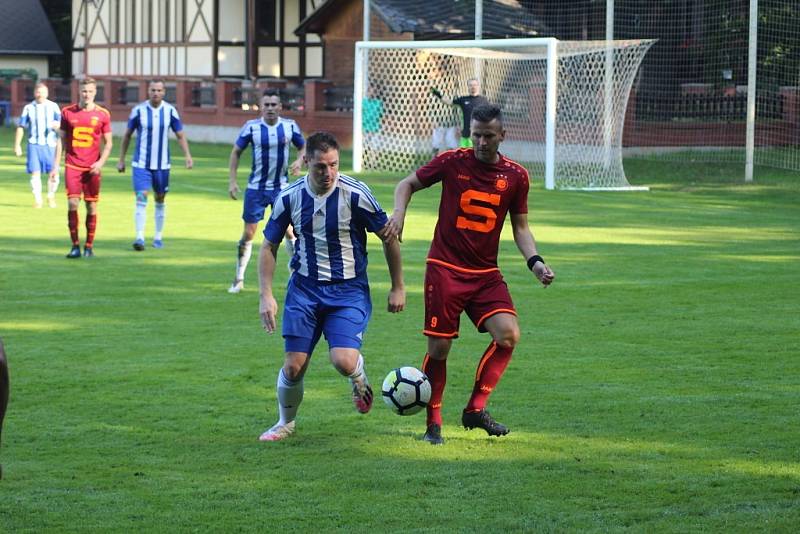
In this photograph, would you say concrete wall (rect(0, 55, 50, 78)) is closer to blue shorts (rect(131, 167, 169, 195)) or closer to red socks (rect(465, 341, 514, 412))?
blue shorts (rect(131, 167, 169, 195))

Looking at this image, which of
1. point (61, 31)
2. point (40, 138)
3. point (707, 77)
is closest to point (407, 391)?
point (40, 138)

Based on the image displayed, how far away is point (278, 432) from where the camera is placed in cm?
780

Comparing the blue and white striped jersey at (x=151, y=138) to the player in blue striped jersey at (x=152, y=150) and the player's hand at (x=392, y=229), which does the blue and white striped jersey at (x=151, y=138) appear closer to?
the player in blue striped jersey at (x=152, y=150)

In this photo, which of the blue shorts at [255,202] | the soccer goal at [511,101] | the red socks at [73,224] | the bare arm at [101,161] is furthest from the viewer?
the soccer goal at [511,101]

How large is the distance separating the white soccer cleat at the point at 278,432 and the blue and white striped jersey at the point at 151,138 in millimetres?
9194

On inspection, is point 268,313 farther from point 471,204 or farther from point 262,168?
point 262,168

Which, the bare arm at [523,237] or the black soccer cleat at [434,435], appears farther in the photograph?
the bare arm at [523,237]

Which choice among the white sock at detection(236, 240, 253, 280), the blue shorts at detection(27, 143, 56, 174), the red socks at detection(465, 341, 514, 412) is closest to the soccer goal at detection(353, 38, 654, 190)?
the blue shorts at detection(27, 143, 56, 174)

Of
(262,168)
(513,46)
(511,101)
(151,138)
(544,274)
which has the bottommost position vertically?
(544,274)

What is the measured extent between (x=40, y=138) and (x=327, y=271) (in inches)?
640

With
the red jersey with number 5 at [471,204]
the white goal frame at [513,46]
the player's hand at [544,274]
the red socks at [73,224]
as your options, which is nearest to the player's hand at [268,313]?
the red jersey with number 5 at [471,204]

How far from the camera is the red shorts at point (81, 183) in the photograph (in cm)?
1600

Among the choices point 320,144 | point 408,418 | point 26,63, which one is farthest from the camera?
point 26,63

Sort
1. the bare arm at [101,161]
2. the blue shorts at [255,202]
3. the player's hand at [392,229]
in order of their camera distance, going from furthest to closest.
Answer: the bare arm at [101,161] < the blue shorts at [255,202] < the player's hand at [392,229]
